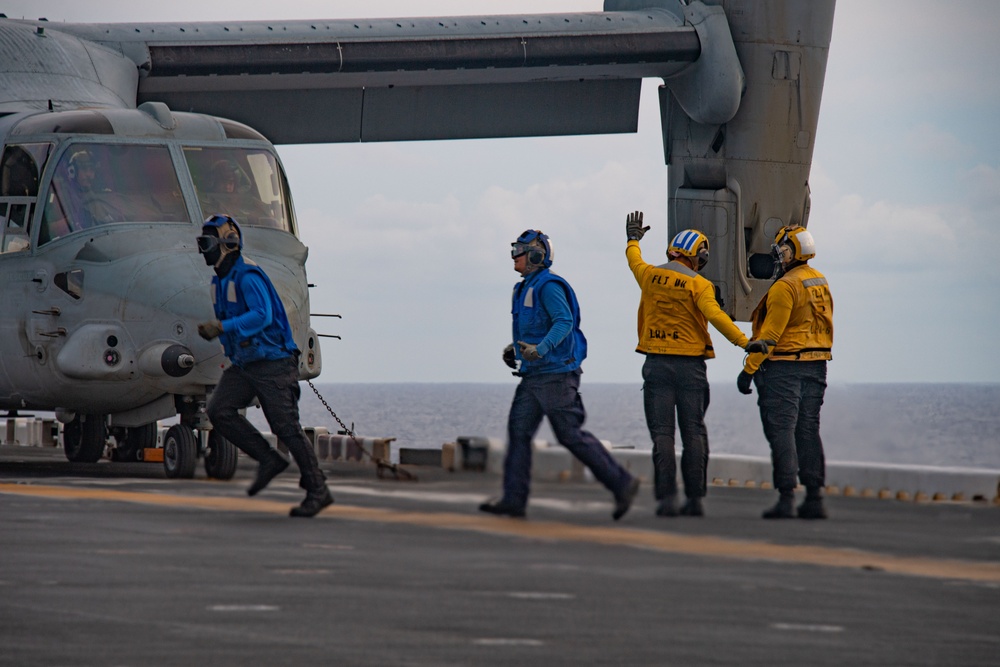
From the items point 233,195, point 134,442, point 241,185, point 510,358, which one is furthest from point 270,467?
point 134,442

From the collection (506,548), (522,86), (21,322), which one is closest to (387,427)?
(522,86)

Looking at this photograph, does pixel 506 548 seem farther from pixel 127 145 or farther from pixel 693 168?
pixel 693 168

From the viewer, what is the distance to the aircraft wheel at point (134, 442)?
16.2m

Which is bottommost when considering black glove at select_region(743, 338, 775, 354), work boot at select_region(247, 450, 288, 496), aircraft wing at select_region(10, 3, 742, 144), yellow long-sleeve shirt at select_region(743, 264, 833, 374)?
work boot at select_region(247, 450, 288, 496)

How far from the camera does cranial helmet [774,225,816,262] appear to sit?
11.0m

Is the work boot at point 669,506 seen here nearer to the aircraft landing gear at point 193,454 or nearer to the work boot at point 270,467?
the work boot at point 270,467

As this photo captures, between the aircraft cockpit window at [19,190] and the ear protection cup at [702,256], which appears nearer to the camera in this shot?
the ear protection cup at [702,256]

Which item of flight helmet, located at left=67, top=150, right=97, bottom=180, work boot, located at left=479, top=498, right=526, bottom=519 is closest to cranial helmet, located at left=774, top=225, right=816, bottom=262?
work boot, located at left=479, top=498, right=526, bottom=519

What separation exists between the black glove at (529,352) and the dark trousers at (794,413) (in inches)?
78.2

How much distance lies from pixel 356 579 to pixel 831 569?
2153 mm

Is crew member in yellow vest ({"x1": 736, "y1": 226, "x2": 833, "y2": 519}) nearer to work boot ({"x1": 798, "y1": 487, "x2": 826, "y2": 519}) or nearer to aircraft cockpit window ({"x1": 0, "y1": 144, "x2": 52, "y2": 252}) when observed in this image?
work boot ({"x1": 798, "y1": 487, "x2": 826, "y2": 519})

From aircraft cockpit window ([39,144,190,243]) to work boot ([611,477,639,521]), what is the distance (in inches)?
281

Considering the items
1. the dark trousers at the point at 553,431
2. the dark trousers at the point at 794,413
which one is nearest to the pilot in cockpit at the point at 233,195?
the dark trousers at the point at 794,413

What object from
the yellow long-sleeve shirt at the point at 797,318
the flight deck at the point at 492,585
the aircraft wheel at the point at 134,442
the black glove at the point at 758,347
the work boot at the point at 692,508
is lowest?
the flight deck at the point at 492,585
